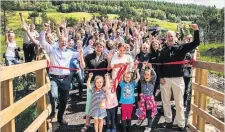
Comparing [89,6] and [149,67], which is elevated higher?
[89,6]

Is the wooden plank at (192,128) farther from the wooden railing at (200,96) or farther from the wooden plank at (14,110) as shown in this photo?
the wooden plank at (14,110)

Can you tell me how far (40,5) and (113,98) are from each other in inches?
4011

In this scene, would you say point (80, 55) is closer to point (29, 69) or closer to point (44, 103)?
point (44, 103)

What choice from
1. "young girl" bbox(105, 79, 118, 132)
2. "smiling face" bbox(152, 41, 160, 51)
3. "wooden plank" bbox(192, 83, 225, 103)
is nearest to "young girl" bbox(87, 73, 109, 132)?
"young girl" bbox(105, 79, 118, 132)

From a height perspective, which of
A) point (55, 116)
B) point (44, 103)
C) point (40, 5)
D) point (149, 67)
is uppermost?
point (40, 5)

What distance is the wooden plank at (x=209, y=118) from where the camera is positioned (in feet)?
16.6

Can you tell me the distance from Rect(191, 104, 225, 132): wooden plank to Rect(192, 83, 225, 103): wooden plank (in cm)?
33

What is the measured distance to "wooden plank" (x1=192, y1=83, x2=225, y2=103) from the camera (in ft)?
16.7

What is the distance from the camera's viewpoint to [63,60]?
6.56 metres

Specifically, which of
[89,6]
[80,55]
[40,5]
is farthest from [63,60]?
[89,6]

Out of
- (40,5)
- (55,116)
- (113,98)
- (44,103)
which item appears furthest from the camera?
(40,5)

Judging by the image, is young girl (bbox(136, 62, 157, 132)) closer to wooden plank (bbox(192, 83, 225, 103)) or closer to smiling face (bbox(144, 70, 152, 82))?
smiling face (bbox(144, 70, 152, 82))

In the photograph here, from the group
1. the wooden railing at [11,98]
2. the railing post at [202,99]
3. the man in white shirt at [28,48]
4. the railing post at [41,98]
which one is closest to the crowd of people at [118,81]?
the railing post at [202,99]

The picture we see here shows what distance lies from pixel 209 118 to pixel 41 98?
2.78m
